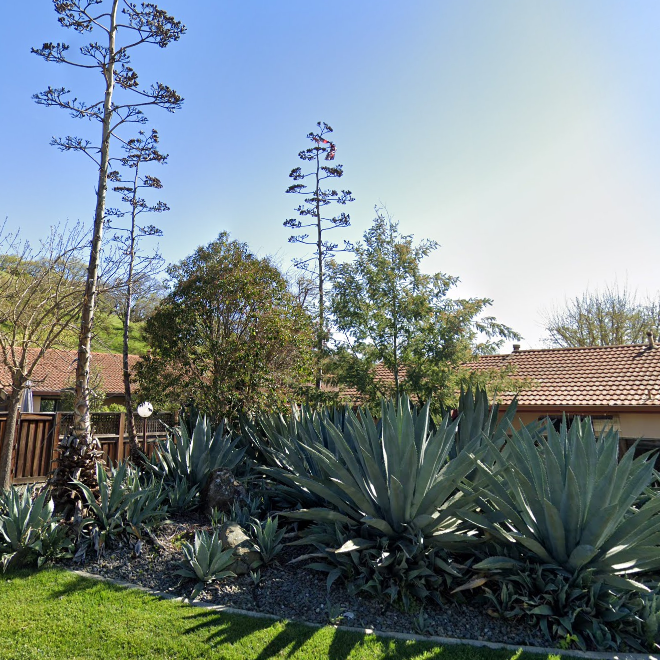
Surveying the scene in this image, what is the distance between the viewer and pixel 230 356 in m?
9.27

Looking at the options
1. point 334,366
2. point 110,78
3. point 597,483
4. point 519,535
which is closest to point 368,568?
point 519,535

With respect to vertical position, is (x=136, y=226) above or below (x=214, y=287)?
above

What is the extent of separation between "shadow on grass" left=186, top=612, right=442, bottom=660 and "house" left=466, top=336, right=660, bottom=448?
23.9 feet

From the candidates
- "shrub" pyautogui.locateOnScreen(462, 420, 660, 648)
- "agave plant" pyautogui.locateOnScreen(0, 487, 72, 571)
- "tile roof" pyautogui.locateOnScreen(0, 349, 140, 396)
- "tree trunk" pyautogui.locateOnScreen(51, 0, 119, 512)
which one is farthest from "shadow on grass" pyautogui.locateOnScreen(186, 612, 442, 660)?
"tile roof" pyautogui.locateOnScreen(0, 349, 140, 396)

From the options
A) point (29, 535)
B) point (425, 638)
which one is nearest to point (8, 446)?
point (29, 535)

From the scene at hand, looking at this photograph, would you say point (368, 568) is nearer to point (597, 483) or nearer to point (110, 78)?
point (597, 483)

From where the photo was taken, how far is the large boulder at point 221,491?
249 inches

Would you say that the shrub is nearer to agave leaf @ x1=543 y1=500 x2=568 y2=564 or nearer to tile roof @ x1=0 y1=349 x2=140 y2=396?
agave leaf @ x1=543 y1=500 x2=568 y2=564

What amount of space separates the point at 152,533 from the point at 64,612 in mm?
1509

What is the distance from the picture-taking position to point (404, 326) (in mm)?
8781

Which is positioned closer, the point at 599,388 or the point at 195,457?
the point at 195,457

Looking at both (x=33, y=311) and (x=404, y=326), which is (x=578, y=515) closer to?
(x=404, y=326)

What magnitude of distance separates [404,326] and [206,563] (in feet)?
17.7

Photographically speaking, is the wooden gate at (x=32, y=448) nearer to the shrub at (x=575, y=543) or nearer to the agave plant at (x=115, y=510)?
the agave plant at (x=115, y=510)
